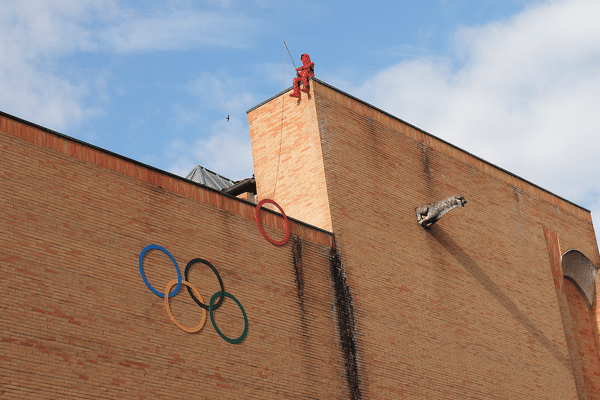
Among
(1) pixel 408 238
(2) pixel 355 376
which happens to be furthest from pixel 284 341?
(1) pixel 408 238

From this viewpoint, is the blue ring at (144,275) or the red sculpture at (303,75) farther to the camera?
the red sculpture at (303,75)

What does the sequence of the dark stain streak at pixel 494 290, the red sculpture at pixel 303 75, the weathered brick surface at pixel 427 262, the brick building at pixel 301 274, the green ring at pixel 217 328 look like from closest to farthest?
the brick building at pixel 301 274
the green ring at pixel 217 328
the weathered brick surface at pixel 427 262
the red sculpture at pixel 303 75
the dark stain streak at pixel 494 290

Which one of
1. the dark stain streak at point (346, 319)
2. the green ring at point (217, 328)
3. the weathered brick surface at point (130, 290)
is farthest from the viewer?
the dark stain streak at point (346, 319)

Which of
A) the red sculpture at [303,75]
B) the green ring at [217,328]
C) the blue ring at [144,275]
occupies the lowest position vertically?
the green ring at [217,328]

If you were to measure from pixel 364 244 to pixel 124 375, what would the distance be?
24.1ft

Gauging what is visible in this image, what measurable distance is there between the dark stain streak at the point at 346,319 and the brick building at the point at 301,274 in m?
0.03

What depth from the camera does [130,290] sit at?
1505 cm

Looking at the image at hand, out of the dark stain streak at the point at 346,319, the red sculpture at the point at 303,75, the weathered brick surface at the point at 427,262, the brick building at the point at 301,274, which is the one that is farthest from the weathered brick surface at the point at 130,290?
the red sculpture at the point at 303,75

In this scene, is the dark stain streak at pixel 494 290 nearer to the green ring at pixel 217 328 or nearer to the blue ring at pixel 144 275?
the green ring at pixel 217 328

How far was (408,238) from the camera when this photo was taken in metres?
21.2

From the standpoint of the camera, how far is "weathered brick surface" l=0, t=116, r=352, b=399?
13.6 metres

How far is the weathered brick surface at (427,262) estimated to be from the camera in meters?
19.5

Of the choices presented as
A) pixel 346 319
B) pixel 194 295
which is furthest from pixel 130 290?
pixel 346 319

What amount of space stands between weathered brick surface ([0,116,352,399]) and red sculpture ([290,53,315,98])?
397 cm
